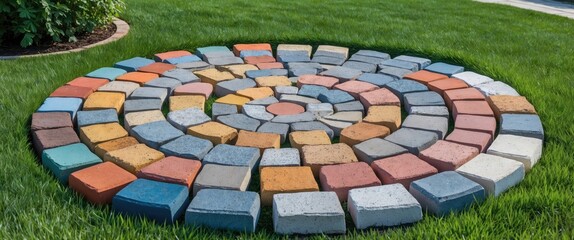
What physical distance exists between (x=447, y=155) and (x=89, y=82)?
7.91ft

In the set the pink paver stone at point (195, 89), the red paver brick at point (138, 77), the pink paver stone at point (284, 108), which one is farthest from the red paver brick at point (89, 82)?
the pink paver stone at point (284, 108)

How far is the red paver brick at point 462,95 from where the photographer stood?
337cm

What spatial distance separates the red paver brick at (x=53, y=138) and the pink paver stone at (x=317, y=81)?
1.67m

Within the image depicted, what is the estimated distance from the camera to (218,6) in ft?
21.7

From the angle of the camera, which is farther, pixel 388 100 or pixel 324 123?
pixel 388 100

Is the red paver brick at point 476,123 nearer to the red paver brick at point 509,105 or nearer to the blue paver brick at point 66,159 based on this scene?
the red paver brick at point 509,105

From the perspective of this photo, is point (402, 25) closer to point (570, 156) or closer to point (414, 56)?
point (414, 56)

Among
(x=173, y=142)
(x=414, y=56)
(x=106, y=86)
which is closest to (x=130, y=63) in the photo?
(x=106, y=86)

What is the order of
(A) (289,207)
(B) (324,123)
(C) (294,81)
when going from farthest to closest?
(C) (294,81)
(B) (324,123)
(A) (289,207)

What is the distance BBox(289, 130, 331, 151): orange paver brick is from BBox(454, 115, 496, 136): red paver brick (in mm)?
749

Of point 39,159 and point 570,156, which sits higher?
point 570,156

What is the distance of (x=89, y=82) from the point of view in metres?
3.61

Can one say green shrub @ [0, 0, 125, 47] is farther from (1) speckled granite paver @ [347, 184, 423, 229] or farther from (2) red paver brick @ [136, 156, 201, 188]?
(1) speckled granite paver @ [347, 184, 423, 229]

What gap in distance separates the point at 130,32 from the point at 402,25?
286 centimetres
